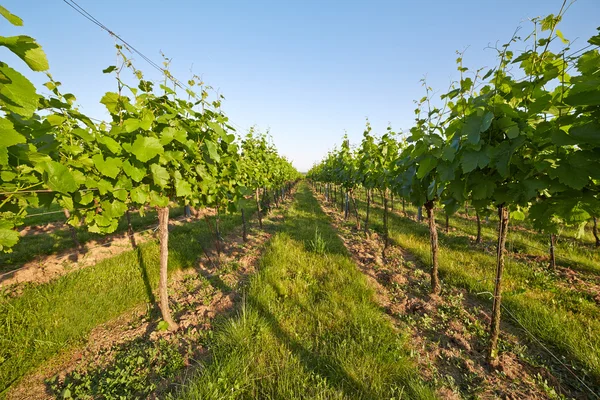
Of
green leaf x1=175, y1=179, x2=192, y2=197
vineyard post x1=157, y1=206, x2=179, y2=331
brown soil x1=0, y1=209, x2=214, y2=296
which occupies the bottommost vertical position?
brown soil x1=0, y1=209, x2=214, y2=296

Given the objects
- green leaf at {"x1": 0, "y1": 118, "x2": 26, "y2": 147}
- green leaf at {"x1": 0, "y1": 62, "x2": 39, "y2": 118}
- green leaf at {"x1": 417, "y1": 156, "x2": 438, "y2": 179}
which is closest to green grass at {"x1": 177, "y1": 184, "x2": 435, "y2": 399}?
green leaf at {"x1": 417, "y1": 156, "x2": 438, "y2": 179}

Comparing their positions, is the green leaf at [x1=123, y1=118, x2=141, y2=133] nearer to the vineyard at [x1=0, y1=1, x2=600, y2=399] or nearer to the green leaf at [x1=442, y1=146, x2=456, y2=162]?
the vineyard at [x1=0, y1=1, x2=600, y2=399]

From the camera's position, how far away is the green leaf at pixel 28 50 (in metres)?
0.73

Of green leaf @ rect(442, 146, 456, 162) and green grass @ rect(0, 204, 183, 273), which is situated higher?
green leaf @ rect(442, 146, 456, 162)

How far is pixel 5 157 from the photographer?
0.83m

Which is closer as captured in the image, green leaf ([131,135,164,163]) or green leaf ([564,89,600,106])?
green leaf ([564,89,600,106])

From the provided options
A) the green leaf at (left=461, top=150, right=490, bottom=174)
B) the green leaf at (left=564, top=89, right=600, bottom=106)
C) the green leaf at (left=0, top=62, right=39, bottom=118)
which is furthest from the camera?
the green leaf at (left=461, top=150, right=490, bottom=174)

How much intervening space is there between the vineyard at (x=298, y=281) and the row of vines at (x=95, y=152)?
0.05 ft

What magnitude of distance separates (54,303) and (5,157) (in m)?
5.50

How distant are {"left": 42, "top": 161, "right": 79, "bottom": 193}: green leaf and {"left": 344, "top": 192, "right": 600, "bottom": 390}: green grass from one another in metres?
3.72

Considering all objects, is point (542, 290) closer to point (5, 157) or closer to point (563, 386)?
point (563, 386)

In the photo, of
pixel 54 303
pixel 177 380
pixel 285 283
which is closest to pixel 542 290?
pixel 285 283

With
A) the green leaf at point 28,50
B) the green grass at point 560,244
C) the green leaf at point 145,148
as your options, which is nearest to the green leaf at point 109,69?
the green leaf at point 145,148

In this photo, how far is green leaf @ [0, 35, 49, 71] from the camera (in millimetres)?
734
